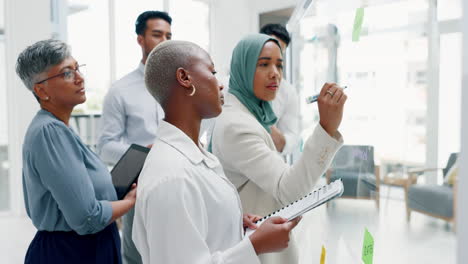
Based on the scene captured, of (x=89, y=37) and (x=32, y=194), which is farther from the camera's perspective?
(x=89, y=37)

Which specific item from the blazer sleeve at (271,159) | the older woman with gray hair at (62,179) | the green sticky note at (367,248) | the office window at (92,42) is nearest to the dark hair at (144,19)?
the older woman with gray hair at (62,179)

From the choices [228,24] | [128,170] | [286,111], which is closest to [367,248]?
[128,170]

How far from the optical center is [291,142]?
216 centimetres

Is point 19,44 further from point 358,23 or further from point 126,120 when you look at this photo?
point 358,23

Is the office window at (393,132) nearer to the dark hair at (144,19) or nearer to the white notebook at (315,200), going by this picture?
the white notebook at (315,200)

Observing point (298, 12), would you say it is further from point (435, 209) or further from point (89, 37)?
point (89, 37)

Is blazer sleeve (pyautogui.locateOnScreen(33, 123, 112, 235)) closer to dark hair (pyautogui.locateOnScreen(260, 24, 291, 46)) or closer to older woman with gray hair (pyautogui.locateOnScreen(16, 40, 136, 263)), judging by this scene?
older woman with gray hair (pyautogui.locateOnScreen(16, 40, 136, 263))

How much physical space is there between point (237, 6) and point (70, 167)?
522 cm

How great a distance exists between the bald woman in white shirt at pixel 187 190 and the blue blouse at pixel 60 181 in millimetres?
379

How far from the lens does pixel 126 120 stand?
2.17 meters

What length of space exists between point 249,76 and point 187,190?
69cm

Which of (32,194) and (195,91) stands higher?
(195,91)

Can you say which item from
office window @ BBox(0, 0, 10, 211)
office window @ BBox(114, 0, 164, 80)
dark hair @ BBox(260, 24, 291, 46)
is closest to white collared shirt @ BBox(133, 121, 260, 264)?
dark hair @ BBox(260, 24, 291, 46)

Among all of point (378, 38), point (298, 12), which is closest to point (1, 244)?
point (298, 12)
